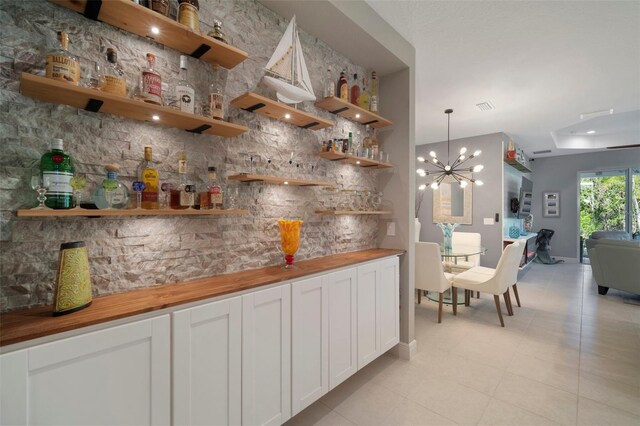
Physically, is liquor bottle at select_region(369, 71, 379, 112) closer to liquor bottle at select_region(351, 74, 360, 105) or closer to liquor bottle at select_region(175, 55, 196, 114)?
liquor bottle at select_region(351, 74, 360, 105)

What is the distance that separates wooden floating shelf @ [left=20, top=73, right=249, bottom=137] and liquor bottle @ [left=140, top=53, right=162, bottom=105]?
70 mm

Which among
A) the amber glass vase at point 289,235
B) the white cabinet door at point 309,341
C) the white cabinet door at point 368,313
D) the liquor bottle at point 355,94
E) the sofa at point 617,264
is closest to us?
the white cabinet door at point 309,341

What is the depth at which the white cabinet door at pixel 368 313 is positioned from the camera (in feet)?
7.12

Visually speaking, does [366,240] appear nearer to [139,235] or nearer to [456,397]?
[456,397]

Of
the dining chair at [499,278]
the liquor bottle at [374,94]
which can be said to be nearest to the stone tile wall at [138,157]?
the liquor bottle at [374,94]

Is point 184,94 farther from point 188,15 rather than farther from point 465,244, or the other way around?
point 465,244

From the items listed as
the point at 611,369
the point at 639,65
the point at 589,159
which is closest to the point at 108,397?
the point at 611,369

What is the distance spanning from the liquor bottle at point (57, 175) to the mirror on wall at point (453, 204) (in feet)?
20.8

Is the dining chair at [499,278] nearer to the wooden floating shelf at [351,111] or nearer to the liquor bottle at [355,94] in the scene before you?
the wooden floating shelf at [351,111]

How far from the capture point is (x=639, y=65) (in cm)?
310

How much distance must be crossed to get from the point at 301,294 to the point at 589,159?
946 cm

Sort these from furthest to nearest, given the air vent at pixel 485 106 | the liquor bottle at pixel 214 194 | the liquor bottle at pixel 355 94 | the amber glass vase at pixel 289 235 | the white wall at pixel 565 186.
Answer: the white wall at pixel 565 186 < the air vent at pixel 485 106 < the liquor bottle at pixel 355 94 < the amber glass vase at pixel 289 235 < the liquor bottle at pixel 214 194

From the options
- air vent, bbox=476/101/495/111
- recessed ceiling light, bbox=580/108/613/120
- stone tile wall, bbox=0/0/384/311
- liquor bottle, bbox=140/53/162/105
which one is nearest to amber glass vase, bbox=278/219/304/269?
stone tile wall, bbox=0/0/384/311

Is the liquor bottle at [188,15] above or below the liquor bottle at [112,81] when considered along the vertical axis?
above
